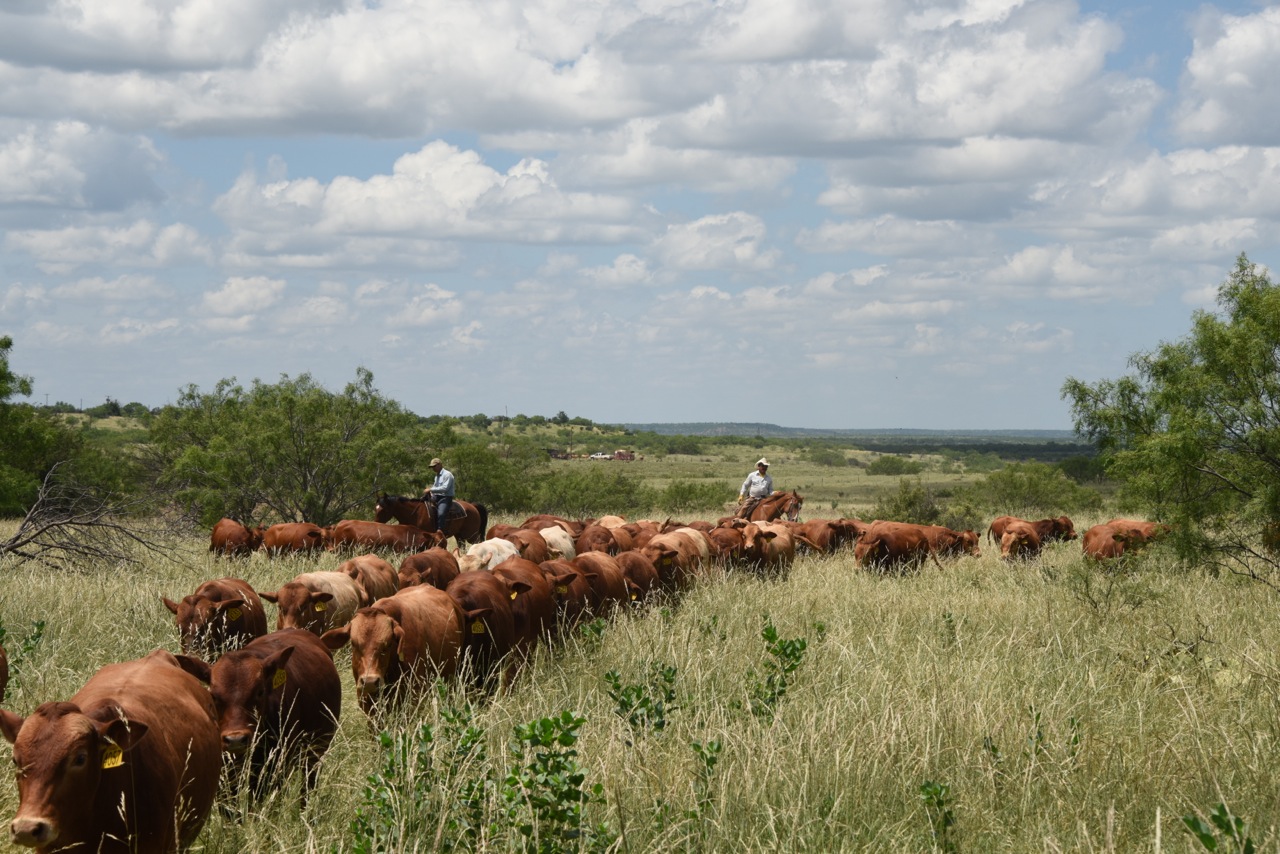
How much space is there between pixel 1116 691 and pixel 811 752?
A: 3242 millimetres

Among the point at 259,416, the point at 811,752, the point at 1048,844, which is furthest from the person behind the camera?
the point at 259,416

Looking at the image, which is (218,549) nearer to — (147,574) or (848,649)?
(147,574)

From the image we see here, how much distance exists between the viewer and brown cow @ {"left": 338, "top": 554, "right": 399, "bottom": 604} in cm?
1238

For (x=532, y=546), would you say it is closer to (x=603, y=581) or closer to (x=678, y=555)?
(x=678, y=555)

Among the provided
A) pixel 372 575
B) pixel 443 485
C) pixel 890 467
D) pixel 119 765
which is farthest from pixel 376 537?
pixel 890 467

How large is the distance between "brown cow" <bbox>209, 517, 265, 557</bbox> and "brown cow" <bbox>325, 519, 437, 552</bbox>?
111 centimetres

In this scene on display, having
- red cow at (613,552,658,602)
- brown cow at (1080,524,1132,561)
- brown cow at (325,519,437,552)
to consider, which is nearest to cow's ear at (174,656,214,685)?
red cow at (613,552,658,602)

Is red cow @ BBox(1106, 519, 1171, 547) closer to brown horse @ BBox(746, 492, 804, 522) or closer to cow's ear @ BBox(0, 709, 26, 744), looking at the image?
brown horse @ BBox(746, 492, 804, 522)

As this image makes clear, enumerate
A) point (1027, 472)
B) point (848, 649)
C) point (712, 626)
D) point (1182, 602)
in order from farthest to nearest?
1. point (1027, 472)
2. point (1182, 602)
3. point (712, 626)
4. point (848, 649)

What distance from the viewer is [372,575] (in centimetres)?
1251

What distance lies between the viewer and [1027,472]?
41.7 meters

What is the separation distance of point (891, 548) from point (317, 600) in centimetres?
1076

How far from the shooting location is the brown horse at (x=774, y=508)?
2344 centimetres

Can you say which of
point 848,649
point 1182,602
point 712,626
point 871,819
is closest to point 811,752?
point 871,819
